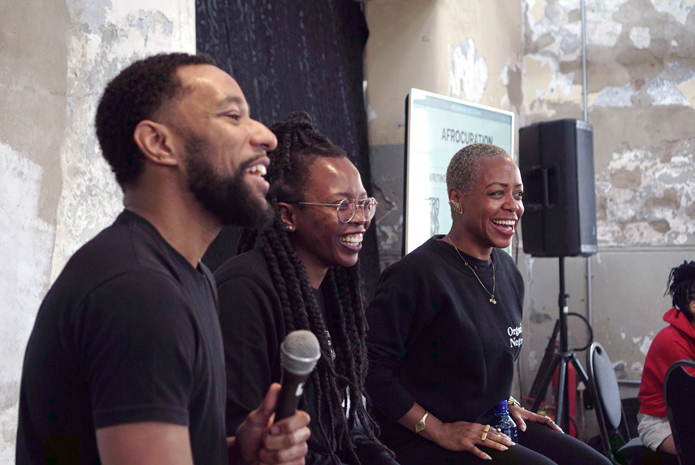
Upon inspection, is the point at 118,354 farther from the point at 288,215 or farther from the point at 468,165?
the point at 468,165

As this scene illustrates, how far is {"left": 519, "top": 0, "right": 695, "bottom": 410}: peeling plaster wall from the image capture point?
15.7 feet

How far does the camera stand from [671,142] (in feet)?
15.8

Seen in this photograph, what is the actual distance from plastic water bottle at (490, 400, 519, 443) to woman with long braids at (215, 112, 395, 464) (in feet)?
1.40

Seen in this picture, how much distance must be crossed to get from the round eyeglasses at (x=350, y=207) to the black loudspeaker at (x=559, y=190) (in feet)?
8.14

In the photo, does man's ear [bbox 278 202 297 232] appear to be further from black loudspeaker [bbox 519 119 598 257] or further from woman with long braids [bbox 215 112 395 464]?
black loudspeaker [bbox 519 119 598 257]

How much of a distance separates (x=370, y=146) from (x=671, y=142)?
2.28m

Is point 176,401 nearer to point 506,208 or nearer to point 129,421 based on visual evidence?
point 129,421

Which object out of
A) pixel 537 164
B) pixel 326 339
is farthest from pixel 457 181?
pixel 537 164

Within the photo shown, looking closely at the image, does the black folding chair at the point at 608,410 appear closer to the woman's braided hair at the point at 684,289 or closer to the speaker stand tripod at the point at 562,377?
the woman's braided hair at the point at 684,289

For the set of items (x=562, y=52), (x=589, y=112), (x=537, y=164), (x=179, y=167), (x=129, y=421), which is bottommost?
(x=129, y=421)

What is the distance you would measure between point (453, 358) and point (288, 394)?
104cm

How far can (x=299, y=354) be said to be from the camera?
0.99 meters

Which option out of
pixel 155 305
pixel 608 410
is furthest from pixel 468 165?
pixel 155 305

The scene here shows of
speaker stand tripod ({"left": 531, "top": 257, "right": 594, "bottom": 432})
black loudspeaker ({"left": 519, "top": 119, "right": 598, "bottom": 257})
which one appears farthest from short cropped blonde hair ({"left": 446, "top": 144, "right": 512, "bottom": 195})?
black loudspeaker ({"left": 519, "top": 119, "right": 598, "bottom": 257})
